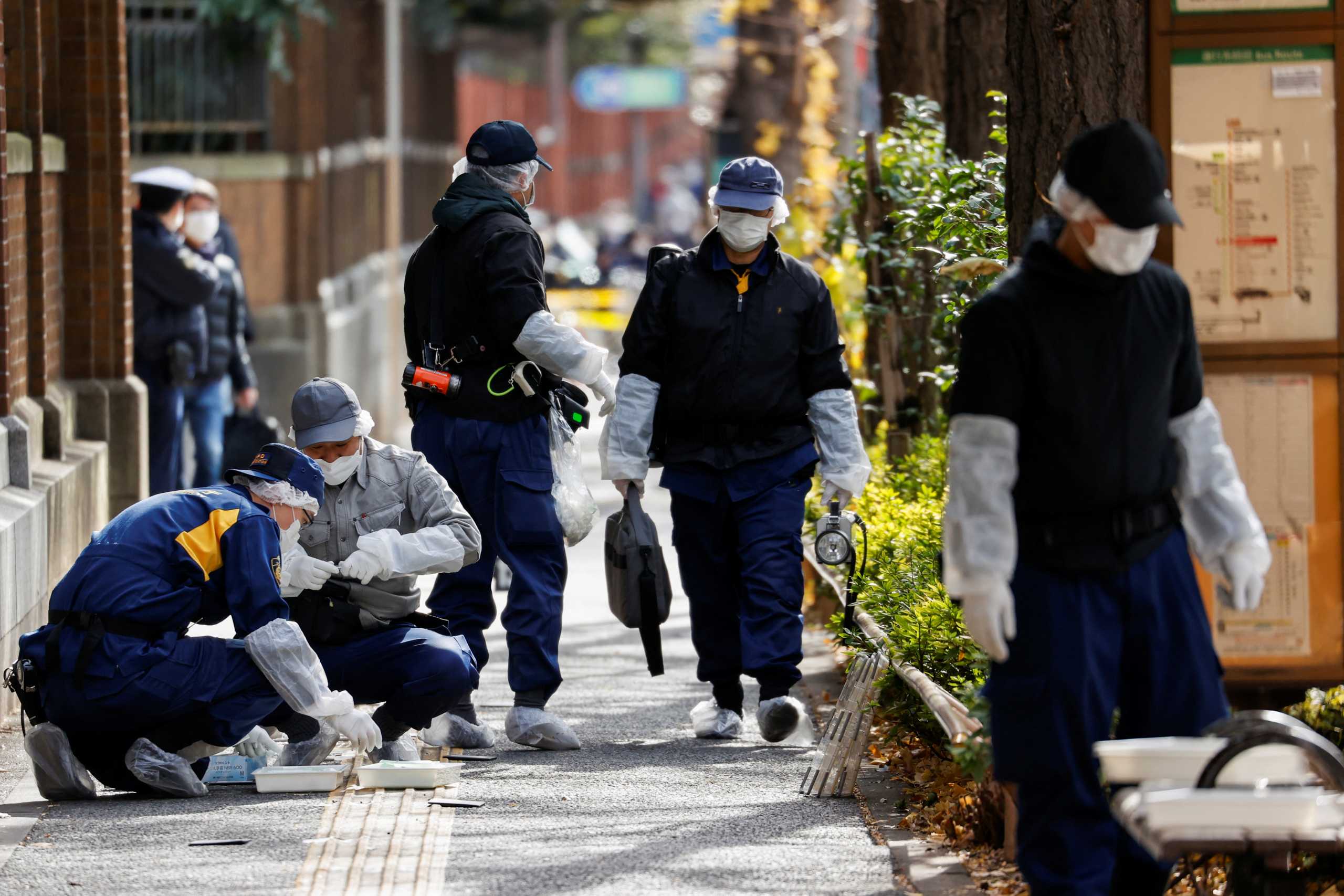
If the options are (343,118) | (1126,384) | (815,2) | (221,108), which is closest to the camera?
(1126,384)

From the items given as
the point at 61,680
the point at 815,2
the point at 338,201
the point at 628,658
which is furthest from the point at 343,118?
the point at 61,680

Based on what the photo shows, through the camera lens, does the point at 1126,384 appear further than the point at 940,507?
No

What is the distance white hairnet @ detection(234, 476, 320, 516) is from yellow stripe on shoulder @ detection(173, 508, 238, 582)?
0.41ft

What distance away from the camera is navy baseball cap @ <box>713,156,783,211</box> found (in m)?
7.35

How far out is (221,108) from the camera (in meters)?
16.0

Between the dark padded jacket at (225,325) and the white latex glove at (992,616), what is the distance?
321 inches

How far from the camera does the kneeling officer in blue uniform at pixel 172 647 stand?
6336 millimetres

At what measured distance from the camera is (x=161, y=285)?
11.7m

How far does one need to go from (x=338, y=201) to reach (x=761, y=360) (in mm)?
12904

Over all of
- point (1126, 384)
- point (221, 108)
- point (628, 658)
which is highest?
point (221, 108)

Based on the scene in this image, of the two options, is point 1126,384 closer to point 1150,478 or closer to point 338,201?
point 1150,478

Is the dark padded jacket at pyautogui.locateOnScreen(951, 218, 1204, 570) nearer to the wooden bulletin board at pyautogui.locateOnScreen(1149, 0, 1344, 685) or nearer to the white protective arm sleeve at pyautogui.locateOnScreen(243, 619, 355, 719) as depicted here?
the wooden bulletin board at pyautogui.locateOnScreen(1149, 0, 1344, 685)

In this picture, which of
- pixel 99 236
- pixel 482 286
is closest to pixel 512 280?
pixel 482 286

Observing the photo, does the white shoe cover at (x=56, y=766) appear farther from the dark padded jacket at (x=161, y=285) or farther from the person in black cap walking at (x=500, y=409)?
the dark padded jacket at (x=161, y=285)
